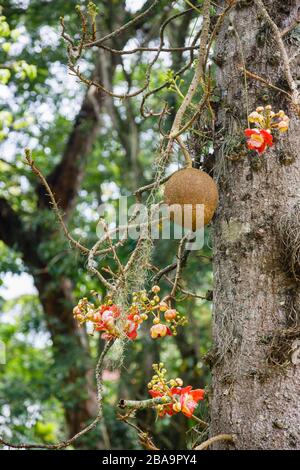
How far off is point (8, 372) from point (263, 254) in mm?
7180

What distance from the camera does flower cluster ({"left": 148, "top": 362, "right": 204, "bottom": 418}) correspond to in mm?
1802

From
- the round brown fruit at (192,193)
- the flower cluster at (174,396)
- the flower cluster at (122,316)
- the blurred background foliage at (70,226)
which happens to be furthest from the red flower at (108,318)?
the blurred background foliage at (70,226)

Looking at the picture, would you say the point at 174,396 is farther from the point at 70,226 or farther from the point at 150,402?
the point at 70,226

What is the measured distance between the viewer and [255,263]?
1899 millimetres

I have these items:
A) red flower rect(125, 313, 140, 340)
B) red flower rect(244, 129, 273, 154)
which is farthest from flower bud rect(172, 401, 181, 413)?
red flower rect(244, 129, 273, 154)

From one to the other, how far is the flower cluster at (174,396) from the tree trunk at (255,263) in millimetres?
98

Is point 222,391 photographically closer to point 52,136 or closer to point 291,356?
point 291,356

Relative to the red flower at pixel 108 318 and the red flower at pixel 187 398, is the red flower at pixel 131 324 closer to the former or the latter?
the red flower at pixel 108 318

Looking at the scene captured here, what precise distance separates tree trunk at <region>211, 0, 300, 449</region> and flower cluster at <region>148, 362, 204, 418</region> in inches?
3.9

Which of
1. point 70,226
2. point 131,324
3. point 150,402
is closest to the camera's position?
point 150,402

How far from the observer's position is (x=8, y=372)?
846cm

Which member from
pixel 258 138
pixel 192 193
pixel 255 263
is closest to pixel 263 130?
pixel 258 138

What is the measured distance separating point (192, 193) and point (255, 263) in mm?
293
